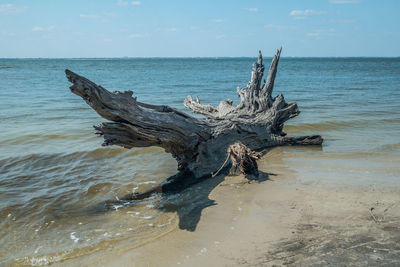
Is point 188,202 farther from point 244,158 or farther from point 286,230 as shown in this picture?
point 286,230

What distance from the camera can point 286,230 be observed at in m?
3.62

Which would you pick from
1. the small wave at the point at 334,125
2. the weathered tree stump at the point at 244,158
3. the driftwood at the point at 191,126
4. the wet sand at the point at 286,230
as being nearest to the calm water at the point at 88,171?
the small wave at the point at 334,125

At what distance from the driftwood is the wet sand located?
73 centimetres

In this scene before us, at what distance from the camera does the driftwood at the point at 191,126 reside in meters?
4.20

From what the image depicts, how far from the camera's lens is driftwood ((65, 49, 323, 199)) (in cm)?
420

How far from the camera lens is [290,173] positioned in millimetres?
5586

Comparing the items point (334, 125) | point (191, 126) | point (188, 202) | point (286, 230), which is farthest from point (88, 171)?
point (334, 125)

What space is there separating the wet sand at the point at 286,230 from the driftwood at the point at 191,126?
0.73 metres

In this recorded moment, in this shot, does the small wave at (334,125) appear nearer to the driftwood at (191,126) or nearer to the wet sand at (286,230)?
the driftwood at (191,126)

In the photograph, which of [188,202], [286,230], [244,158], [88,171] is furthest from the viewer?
[88,171]

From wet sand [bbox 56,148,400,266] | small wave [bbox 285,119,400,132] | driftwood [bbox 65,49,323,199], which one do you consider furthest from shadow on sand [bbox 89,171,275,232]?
small wave [bbox 285,119,400,132]

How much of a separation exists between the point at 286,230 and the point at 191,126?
2328mm

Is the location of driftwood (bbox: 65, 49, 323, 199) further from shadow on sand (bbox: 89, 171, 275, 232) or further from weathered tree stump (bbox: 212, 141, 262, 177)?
weathered tree stump (bbox: 212, 141, 262, 177)

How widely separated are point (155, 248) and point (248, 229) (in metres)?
1.03
